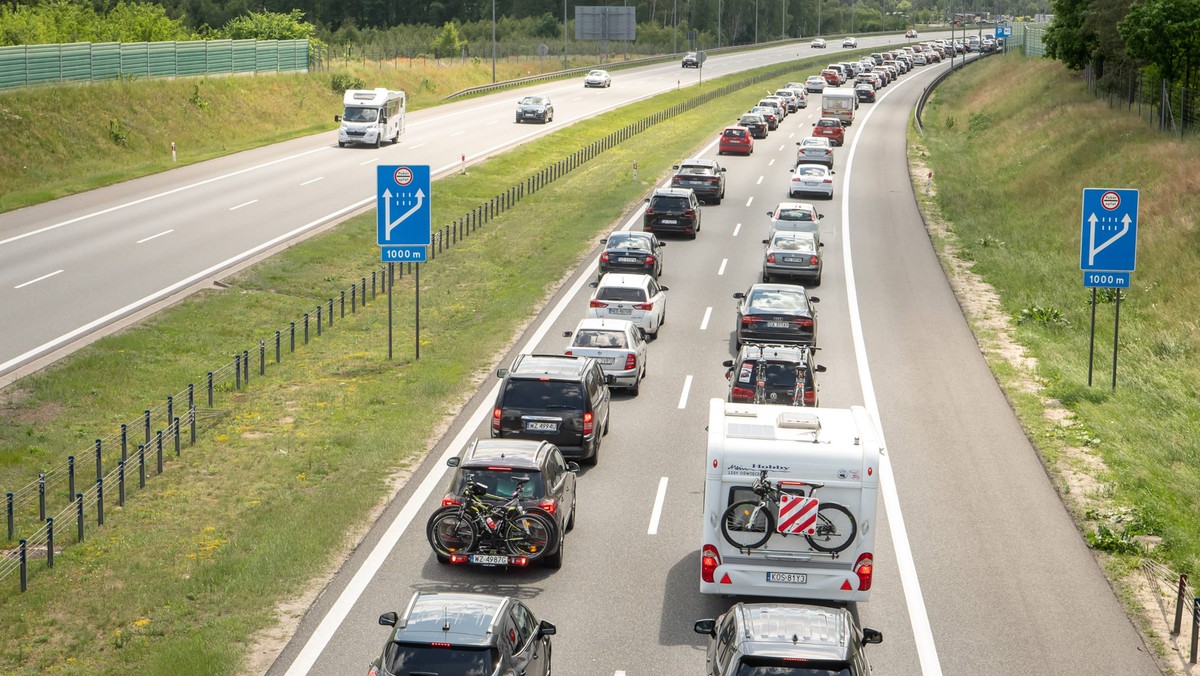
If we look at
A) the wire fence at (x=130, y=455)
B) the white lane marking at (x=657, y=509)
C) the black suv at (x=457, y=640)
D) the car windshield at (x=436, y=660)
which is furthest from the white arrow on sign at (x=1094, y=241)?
the car windshield at (x=436, y=660)

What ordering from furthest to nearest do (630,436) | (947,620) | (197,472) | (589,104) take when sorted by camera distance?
(589,104) → (630,436) → (197,472) → (947,620)

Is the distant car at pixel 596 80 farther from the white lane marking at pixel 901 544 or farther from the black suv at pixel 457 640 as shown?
the black suv at pixel 457 640

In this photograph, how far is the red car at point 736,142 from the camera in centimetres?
6894

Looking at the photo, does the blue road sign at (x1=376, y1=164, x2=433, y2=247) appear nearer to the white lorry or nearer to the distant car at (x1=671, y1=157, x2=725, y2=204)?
the distant car at (x1=671, y1=157, x2=725, y2=204)

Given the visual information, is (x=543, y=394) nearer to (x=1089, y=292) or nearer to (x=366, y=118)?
(x=1089, y=292)

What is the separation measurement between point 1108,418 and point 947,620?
1030 cm

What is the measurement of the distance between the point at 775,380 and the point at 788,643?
41.2ft

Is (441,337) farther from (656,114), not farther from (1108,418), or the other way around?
(656,114)

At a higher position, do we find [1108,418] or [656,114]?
[656,114]

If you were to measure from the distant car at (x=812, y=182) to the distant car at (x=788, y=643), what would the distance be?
43065 millimetres

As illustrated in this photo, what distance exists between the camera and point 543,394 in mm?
21812

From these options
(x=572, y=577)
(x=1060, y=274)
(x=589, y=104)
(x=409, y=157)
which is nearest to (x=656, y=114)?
(x=589, y=104)

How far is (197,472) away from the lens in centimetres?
2202

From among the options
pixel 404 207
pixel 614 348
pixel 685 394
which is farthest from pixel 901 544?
pixel 404 207
